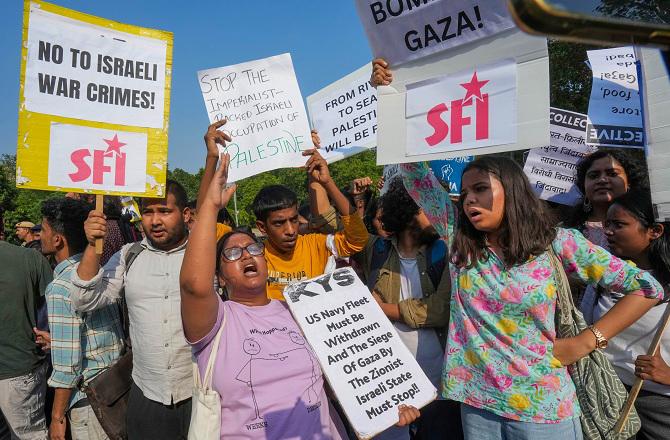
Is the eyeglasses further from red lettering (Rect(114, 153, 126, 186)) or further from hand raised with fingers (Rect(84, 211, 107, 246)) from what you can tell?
red lettering (Rect(114, 153, 126, 186))

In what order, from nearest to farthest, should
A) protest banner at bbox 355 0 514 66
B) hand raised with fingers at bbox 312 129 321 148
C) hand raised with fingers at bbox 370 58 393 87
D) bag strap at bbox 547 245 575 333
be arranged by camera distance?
bag strap at bbox 547 245 575 333
protest banner at bbox 355 0 514 66
hand raised with fingers at bbox 370 58 393 87
hand raised with fingers at bbox 312 129 321 148

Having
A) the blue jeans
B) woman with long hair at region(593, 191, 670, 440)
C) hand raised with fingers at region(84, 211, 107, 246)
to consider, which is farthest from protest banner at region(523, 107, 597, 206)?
hand raised with fingers at region(84, 211, 107, 246)

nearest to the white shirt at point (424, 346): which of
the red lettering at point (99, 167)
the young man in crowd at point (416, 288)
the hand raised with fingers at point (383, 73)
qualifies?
the young man in crowd at point (416, 288)

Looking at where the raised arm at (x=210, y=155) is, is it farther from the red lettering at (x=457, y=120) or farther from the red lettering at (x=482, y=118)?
the red lettering at (x=482, y=118)

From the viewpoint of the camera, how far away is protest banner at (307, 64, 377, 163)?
4406 millimetres

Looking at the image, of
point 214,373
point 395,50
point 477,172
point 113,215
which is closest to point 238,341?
point 214,373

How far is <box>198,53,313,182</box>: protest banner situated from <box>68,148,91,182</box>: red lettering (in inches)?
46.0

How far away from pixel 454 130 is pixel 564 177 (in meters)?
3.10

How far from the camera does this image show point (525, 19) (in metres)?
0.65

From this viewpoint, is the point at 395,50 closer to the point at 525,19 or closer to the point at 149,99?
the point at 149,99

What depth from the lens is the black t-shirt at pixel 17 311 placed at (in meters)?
3.74

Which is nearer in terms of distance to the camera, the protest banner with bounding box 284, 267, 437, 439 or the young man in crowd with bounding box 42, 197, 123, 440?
the protest banner with bounding box 284, 267, 437, 439

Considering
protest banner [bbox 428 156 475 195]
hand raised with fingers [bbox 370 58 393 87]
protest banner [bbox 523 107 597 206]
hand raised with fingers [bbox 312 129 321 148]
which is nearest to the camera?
hand raised with fingers [bbox 370 58 393 87]

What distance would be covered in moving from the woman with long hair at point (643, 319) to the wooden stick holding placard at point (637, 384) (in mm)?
37
